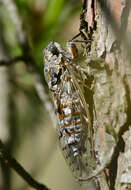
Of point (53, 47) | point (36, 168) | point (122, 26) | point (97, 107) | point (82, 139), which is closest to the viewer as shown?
point (122, 26)

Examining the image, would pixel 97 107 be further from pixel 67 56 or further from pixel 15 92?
pixel 15 92

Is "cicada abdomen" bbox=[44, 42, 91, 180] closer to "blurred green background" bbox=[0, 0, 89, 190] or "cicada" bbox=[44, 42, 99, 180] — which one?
"cicada" bbox=[44, 42, 99, 180]

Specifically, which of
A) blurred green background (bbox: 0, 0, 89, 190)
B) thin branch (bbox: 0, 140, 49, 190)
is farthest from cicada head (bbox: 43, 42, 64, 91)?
thin branch (bbox: 0, 140, 49, 190)

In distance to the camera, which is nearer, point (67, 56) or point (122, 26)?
point (122, 26)

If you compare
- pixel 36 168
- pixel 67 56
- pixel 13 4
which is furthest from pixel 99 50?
pixel 36 168

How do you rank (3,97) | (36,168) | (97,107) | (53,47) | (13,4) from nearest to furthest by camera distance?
(97,107) → (53,47) → (13,4) → (3,97) → (36,168)

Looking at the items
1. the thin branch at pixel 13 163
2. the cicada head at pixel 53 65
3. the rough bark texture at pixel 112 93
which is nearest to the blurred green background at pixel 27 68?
the cicada head at pixel 53 65

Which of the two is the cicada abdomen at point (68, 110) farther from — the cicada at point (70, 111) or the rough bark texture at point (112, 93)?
the rough bark texture at point (112, 93)
